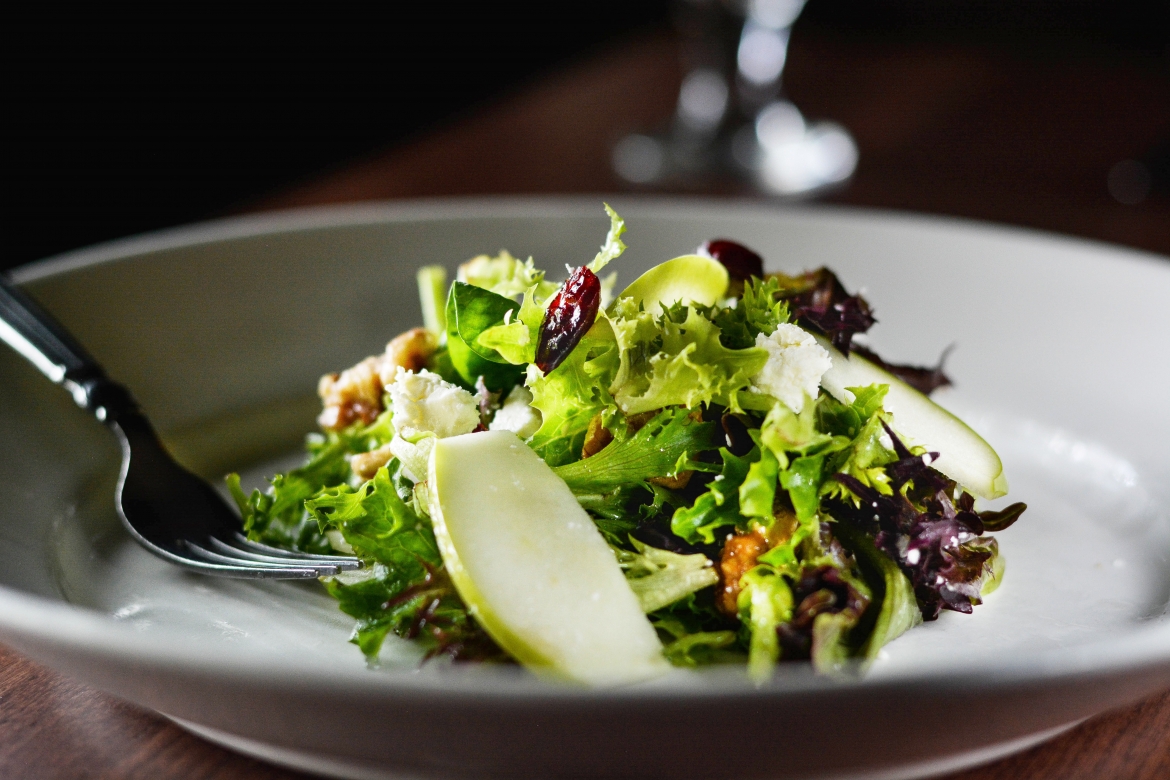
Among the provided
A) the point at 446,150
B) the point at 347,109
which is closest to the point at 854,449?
the point at 446,150

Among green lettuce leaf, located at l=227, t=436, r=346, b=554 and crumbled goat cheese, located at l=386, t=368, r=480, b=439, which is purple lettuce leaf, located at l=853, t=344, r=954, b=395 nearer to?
crumbled goat cheese, located at l=386, t=368, r=480, b=439

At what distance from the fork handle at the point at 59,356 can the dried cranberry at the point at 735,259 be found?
898 mm

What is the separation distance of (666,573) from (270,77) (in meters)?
5.08

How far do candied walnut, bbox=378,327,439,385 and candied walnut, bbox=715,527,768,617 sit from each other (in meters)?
0.55

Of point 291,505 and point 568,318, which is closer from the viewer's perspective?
point 568,318

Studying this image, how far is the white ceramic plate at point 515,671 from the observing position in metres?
0.74

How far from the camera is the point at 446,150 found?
3635 millimetres

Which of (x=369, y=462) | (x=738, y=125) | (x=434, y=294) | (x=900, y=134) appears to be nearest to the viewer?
(x=369, y=462)

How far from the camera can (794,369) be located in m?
1.22

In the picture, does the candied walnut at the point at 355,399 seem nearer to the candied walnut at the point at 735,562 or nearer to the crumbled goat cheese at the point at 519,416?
the crumbled goat cheese at the point at 519,416

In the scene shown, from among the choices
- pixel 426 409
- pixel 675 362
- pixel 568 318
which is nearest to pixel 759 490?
pixel 675 362

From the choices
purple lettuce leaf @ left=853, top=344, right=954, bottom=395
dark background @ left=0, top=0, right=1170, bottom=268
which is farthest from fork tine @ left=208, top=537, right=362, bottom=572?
dark background @ left=0, top=0, right=1170, bottom=268

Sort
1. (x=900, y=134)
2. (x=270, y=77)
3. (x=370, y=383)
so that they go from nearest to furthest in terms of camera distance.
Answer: (x=370, y=383), (x=900, y=134), (x=270, y=77)

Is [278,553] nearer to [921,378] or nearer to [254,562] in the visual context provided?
[254,562]
